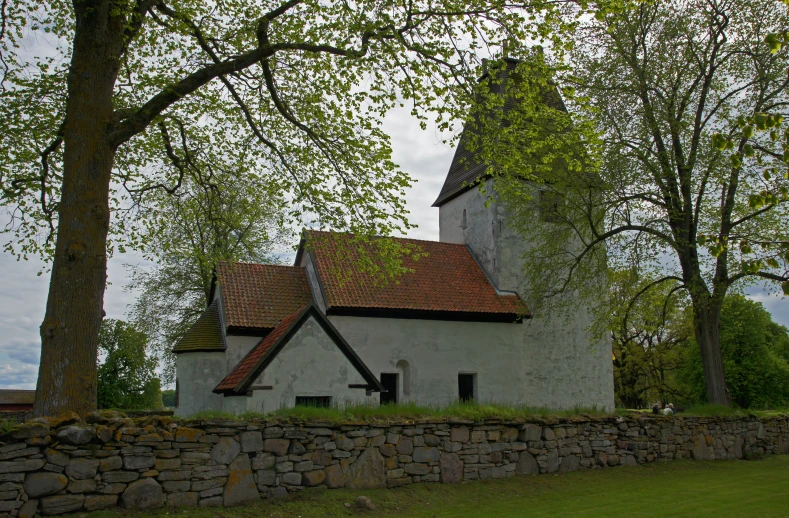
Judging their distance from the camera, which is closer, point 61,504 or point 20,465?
point 20,465

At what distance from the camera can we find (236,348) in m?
17.1

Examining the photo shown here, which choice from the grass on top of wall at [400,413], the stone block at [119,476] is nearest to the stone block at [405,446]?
the grass on top of wall at [400,413]

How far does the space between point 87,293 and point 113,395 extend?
701 inches

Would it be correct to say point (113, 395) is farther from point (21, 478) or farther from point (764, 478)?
point (764, 478)

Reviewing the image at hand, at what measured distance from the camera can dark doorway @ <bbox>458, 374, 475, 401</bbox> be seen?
19.3m

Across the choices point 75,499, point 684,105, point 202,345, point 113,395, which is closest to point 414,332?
point 202,345

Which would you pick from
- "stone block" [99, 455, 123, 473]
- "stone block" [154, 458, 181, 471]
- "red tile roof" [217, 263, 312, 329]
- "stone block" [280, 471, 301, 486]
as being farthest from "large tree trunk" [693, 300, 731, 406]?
"stone block" [99, 455, 123, 473]

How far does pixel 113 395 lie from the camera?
24781mm

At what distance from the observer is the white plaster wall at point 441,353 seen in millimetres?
17969

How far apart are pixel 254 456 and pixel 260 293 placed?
975cm

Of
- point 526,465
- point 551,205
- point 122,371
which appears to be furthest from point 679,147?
point 122,371

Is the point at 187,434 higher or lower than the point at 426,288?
lower

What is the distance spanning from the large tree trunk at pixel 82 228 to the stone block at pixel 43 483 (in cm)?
150

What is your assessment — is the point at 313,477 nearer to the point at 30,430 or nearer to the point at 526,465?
the point at 30,430
